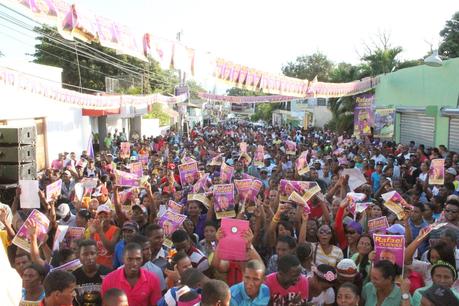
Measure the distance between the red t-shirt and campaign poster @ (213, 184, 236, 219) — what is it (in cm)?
270

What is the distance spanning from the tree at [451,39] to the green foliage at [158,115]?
22911 mm

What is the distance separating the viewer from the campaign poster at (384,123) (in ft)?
67.9

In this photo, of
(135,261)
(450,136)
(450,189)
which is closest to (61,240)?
(135,261)

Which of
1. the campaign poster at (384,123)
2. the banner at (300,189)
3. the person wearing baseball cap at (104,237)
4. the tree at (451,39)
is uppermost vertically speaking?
the tree at (451,39)

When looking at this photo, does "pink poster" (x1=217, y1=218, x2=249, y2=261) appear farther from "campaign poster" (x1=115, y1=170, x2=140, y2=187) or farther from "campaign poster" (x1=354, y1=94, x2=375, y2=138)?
"campaign poster" (x1=354, y1=94, x2=375, y2=138)

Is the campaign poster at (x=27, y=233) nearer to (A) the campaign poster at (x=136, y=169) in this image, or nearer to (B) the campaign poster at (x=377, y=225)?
(B) the campaign poster at (x=377, y=225)

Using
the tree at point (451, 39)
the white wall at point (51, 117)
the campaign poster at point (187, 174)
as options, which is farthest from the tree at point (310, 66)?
the campaign poster at point (187, 174)

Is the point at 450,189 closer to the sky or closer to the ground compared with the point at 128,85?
closer to the ground

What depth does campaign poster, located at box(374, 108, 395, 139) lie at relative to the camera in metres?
20.7

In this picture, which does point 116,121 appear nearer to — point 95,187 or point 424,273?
point 95,187

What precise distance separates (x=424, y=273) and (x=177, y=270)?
227 cm

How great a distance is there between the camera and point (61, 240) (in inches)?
208

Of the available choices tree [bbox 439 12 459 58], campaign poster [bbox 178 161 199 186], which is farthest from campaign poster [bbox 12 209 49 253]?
tree [bbox 439 12 459 58]

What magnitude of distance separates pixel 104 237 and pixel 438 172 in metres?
5.91
